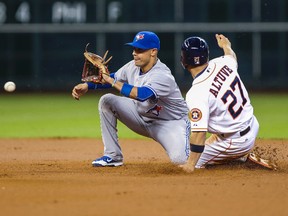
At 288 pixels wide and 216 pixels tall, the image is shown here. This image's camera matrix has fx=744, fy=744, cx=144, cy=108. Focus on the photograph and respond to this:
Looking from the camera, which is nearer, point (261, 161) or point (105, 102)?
point (261, 161)

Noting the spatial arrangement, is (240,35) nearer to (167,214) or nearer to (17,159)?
(17,159)

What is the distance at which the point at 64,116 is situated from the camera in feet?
46.3

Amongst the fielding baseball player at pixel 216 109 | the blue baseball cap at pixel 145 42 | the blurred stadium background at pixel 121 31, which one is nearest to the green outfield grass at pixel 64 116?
the blurred stadium background at pixel 121 31

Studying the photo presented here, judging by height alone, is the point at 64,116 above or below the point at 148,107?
below

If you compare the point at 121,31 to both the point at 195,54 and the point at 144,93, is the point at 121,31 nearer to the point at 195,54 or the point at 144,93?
the point at 144,93

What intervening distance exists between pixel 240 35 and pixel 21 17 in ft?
17.3

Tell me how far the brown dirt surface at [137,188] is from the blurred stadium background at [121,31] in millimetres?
9752

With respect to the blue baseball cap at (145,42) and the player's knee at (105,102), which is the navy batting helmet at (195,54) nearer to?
the blue baseball cap at (145,42)

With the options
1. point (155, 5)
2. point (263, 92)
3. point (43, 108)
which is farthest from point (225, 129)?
point (263, 92)

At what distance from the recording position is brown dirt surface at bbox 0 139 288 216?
15.9ft

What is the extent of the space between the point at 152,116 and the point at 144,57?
0.60 metres

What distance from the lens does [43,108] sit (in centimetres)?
1577

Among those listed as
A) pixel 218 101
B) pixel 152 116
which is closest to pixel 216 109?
pixel 218 101

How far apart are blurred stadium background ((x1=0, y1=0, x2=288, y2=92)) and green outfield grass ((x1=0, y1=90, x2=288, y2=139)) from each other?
30.9 inches
